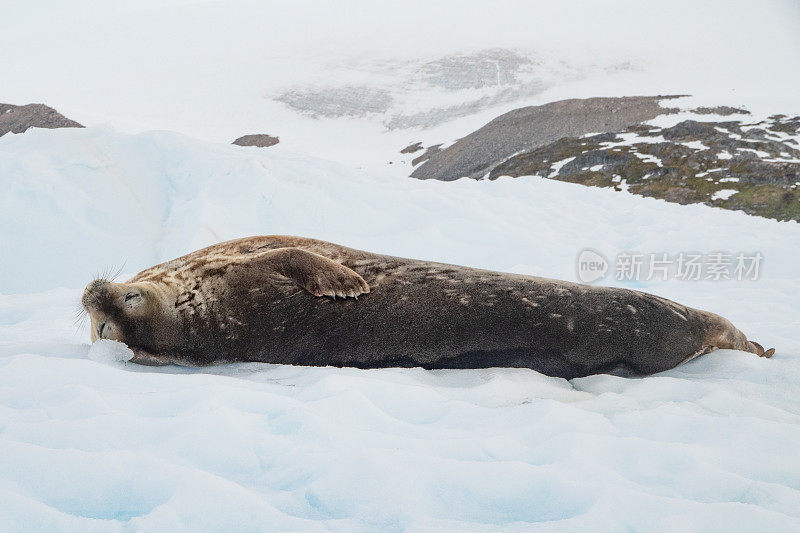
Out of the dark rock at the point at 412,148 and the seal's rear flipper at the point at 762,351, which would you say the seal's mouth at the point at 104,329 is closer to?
the seal's rear flipper at the point at 762,351

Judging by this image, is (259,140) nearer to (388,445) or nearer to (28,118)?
(28,118)

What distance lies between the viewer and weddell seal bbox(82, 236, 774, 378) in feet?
12.8

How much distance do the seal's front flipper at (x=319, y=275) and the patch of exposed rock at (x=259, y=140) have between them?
127 ft

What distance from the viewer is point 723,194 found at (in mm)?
26609

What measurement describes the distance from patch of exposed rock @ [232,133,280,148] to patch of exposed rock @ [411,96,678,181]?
11.1 m

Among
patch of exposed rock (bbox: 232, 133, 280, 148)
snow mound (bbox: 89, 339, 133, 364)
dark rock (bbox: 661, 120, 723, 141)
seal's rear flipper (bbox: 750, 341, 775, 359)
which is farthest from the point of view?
patch of exposed rock (bbox: 232, 133, 280, 148)

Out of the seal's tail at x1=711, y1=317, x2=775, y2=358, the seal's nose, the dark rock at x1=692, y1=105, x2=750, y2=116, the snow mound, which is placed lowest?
the snow mound

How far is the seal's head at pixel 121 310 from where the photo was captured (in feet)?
12.8

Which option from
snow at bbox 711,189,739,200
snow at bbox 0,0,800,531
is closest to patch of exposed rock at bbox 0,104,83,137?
snow at bbox 0,0,800,531

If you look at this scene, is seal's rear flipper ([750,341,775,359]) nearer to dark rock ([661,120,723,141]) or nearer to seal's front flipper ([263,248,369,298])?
seal's front flipper ([263,248,369,298])

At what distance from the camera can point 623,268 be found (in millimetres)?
8570

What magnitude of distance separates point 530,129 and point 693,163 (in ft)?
41.1

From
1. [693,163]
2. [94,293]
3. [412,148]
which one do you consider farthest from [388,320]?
[412,148]

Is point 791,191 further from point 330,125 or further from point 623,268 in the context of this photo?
point 330,125
